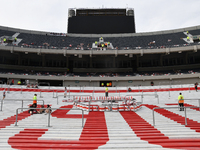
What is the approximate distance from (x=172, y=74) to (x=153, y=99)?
18.2 meters

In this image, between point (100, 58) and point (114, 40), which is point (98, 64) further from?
point (114, 40)

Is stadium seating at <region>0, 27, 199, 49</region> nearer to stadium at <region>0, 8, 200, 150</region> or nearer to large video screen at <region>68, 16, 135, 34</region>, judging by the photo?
stadium at <region>0, 8, 200, 150</region>

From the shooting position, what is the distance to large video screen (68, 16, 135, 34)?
5731 centimetres

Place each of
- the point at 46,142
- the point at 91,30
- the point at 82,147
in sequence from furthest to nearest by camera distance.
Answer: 1. the point at 91,30
2. the point at 46,142
3. the point at 82,147

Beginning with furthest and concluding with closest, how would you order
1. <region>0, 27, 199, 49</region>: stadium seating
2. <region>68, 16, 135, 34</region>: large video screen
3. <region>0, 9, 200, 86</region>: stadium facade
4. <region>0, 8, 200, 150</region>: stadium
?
<region>68, 16, 135, 34</region>: large video screen
<region>0, 27, 199, 49</region>: stadium seating
<region>0, 9, 200, 86</region>: stadium facade
<region>0, 8, 200, 150</region>: stadium

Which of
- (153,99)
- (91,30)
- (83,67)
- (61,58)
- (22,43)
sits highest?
(91,30)

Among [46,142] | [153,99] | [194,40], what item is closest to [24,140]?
[46,142]

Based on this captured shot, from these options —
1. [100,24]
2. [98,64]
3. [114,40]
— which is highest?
[100,24]

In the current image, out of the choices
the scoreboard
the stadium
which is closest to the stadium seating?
the stadium

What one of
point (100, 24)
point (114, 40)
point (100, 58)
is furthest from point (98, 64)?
point (100, 24)

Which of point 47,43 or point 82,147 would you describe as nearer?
point 82,147

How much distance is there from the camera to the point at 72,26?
57.8 m

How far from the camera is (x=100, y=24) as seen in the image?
57.5 meters

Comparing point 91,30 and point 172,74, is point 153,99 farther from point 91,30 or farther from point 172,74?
point 91,30
